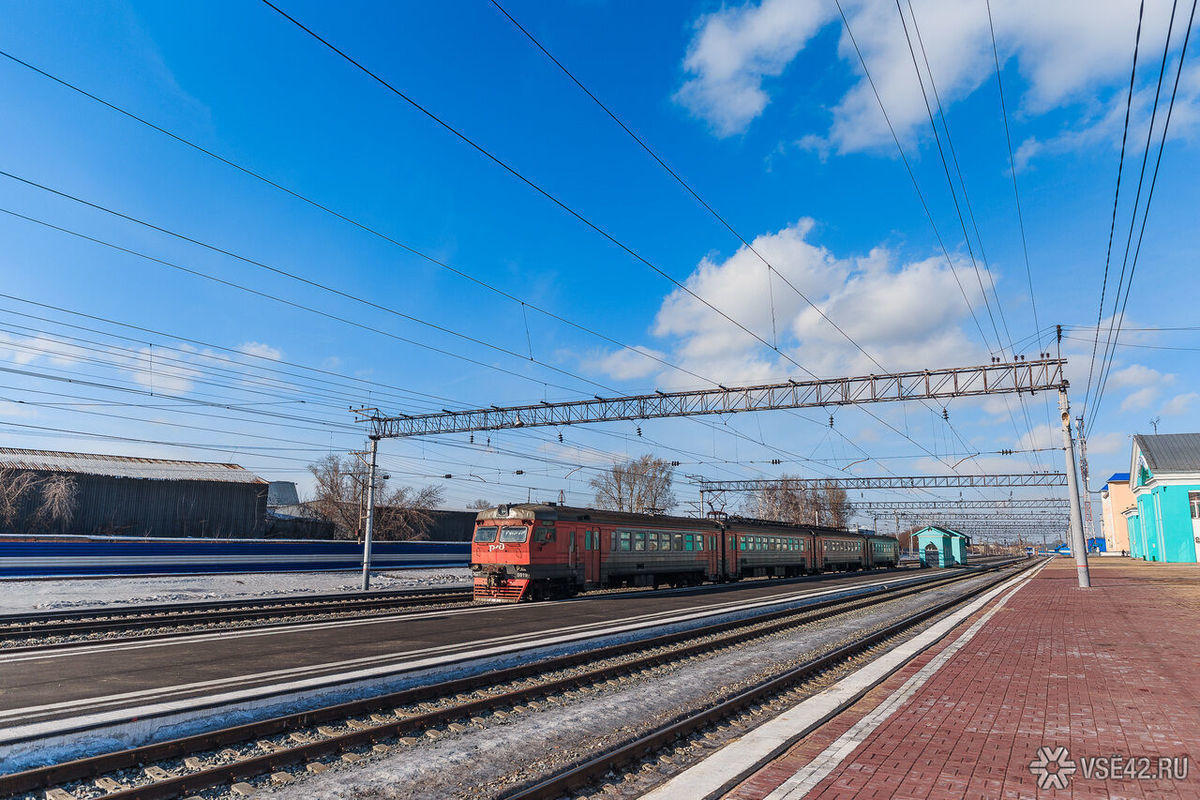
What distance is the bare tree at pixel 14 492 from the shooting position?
35875mm

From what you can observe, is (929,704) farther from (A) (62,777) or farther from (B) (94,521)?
(B) (94,521)

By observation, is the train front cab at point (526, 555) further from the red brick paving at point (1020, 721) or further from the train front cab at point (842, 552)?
the train front cab at point (842, 552)

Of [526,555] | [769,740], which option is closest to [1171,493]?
[526,555]

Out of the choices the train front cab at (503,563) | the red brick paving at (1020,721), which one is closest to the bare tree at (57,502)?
the train front cab at (503,563)

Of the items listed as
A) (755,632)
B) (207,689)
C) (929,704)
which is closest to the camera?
(929,704)

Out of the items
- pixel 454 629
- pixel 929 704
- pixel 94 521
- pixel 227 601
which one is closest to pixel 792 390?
pixel 454 629

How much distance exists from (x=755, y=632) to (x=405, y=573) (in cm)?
2388

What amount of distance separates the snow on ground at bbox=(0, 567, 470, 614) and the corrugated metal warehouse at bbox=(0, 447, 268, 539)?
53.0 feet

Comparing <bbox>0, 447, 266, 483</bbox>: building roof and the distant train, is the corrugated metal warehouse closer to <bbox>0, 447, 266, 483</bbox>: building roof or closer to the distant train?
<bbox>0, 447, 266, 483</bbox>: building roof

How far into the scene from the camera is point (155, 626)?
48.7 feet

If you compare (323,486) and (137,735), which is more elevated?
(323,486)

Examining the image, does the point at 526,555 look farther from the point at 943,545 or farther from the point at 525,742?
the point at 943,545

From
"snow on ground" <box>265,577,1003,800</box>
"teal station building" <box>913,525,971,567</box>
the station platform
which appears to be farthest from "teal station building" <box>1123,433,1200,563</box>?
"snow on ground" <box>265,577,1003,800</box>

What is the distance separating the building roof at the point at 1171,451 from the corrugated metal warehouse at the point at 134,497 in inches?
2443
